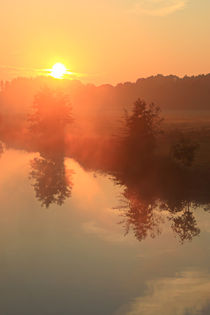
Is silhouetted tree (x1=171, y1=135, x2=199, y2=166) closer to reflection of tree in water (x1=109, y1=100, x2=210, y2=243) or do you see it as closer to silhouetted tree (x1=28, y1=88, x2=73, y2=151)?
reflection of tree in water (x1=109, y1=100, x2=210, y2=243)

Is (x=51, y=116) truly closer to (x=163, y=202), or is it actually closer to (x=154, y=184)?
(x=154, y=184)

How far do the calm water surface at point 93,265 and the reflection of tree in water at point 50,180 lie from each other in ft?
11.5

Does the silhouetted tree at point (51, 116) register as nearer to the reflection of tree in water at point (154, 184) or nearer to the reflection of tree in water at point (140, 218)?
the reflection of tree in water at point (154, 184)

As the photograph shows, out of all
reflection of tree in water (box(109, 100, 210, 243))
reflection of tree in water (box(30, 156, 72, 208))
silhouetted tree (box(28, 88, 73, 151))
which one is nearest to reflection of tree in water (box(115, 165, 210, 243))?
reflection of tree in water (box(109, 100, 210, 243))

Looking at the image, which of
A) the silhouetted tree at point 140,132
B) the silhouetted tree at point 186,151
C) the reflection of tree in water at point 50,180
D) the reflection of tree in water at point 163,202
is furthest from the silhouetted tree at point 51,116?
the silhouetted tree at point 186,151

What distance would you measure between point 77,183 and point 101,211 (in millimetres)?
12856

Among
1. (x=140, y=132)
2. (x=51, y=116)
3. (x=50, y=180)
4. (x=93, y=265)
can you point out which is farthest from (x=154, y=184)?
(x=51, y=116)

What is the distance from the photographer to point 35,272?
2741cm

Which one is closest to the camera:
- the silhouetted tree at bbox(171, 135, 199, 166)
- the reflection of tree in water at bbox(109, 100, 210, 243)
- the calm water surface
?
the calm water surface

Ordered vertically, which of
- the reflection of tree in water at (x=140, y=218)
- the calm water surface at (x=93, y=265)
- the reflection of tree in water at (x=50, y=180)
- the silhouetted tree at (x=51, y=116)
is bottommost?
the calm water surface at (x=93, y=265)

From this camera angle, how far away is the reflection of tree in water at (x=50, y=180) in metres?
46.9

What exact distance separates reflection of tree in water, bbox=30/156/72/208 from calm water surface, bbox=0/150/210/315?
11.5ft

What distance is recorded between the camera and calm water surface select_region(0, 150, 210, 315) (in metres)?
23.6

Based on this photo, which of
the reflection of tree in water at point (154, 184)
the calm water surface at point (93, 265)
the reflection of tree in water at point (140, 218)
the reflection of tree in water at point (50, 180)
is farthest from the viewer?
the reflection of tree in water at point (50, 180)
